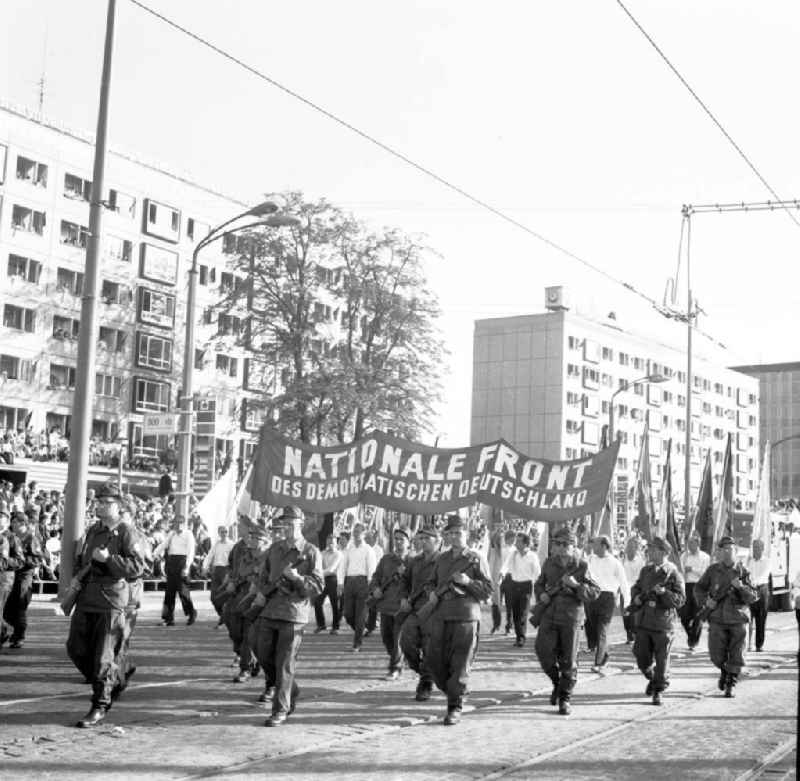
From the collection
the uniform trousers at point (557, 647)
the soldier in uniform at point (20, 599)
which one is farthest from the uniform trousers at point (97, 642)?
the soldier in uniform at point (20, 599)

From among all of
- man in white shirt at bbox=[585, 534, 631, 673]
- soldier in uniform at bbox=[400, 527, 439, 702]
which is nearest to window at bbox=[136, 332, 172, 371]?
man in white shirt at bbox=[585, 534, 631, 673]

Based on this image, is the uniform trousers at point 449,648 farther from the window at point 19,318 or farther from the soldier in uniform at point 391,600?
the window at point 19,318

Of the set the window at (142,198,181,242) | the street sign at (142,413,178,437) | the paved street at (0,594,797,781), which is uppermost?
the window at (142,198,181,242)

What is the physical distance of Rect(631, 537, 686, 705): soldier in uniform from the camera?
13.5 m

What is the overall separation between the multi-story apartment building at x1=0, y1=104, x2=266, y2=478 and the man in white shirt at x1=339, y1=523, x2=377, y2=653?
3306 centimetres

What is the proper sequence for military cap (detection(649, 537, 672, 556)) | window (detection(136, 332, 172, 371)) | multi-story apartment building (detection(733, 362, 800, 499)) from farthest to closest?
multi-story apartment building (detection(733, 362, 800, 499)) → window (detection(136, 332, 172, 371)) → military cap (detection(649, 537, 672, 556))

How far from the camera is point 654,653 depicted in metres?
13.7

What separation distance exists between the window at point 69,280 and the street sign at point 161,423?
29939 mm

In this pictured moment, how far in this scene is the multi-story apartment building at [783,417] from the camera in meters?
156

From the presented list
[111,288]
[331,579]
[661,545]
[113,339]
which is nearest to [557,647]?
[661,545]

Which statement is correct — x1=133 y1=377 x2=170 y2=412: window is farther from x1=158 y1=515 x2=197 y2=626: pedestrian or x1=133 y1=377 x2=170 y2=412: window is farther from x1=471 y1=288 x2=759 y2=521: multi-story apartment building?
x1=471 y1=288 x2=759 y2=521: multi-story apartment building

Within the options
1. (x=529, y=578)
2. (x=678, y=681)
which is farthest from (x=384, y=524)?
(x=678, y=681)

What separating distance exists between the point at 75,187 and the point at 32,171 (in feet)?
8.25

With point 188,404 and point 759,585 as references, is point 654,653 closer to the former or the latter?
point 759,585
